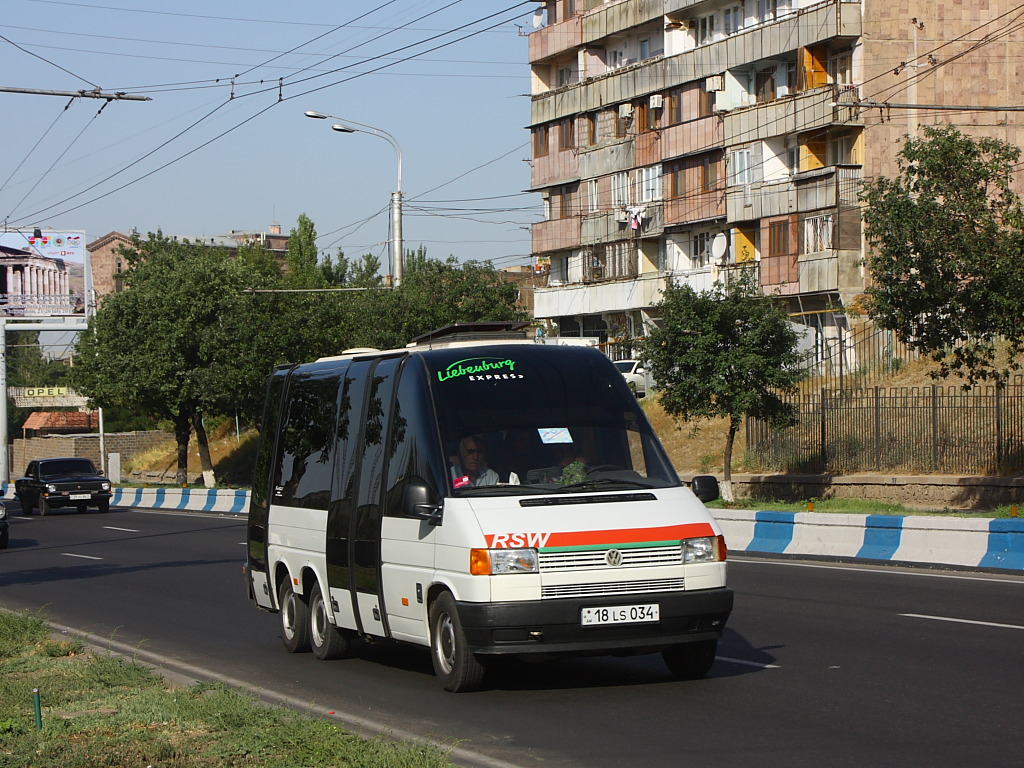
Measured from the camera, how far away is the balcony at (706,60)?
46.2 metres

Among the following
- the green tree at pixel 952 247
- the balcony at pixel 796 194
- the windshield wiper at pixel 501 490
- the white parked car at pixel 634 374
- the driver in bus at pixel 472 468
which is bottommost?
the windshield wiper at pixel 501 490

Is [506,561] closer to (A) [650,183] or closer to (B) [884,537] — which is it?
(B) [884,537]

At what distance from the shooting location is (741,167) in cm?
5050

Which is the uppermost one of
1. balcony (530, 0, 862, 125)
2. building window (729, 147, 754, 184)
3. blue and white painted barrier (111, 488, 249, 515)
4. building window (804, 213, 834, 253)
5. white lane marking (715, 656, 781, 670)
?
balcony (530, 0, 862, 125)

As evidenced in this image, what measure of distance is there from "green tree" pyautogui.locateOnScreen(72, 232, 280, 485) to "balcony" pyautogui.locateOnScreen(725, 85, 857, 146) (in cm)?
1910

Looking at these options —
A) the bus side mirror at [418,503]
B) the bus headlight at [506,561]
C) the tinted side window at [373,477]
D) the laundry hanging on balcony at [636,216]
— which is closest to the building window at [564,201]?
the laundry hanging on balcony at [636,216]

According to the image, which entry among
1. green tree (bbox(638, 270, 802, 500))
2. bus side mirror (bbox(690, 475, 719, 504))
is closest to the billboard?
green tree (bbox(638, 270, 802, 500))

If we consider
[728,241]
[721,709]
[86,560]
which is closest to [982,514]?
[86,560]

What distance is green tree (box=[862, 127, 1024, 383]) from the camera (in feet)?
78.5

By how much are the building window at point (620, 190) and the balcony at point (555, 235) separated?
2704 millimetres

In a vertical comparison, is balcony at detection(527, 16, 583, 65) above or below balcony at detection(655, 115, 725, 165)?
above

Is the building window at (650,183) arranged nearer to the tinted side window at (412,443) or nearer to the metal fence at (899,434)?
the metal fence at (899,434)

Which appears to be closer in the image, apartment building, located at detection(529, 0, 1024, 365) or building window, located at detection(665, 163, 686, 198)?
apartment building, located at detection(529, 0, 1024, 365)

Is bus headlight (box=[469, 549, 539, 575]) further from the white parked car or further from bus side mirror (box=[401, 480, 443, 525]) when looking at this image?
the white parked car
